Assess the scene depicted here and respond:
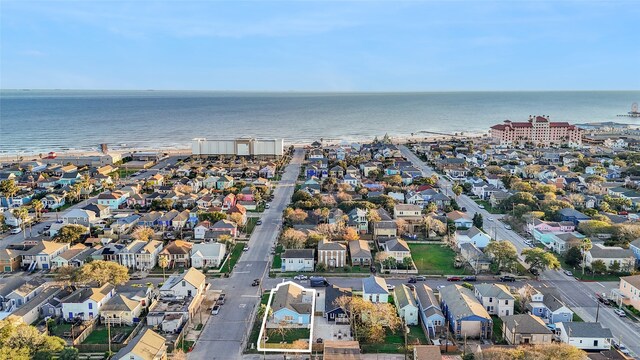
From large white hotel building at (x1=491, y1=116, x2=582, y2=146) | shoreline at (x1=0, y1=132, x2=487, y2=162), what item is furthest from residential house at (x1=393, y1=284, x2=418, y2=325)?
large white hotel building at (x1=491, y1=116, x2=582, y2=146)

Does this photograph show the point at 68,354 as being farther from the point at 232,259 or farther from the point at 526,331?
the point at 526,331

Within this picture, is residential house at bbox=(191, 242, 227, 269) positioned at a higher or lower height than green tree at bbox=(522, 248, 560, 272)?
lower

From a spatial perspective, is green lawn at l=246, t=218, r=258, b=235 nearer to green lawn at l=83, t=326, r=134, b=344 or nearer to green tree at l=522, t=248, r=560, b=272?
green lawn at l=83, t=326, r=134, b=344

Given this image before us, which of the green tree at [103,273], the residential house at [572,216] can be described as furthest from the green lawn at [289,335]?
the residential house at [572,216]

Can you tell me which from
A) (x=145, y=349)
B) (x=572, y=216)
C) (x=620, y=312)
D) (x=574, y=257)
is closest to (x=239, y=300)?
(x=145, y=349)

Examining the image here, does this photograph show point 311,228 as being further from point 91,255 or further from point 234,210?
point 91,255

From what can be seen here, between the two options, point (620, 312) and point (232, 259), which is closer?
point (620, 312)

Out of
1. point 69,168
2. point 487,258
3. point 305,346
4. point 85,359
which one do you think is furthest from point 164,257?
point 69,168

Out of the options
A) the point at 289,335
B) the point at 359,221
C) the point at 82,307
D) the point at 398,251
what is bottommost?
the point at 289,335
